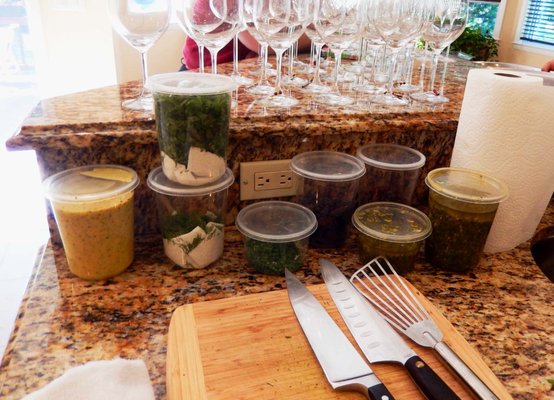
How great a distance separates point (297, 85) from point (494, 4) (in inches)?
158

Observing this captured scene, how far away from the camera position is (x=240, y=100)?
3.35 ft

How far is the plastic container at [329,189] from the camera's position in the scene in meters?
0.82

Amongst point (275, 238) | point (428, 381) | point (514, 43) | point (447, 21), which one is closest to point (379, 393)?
point (428, 381)

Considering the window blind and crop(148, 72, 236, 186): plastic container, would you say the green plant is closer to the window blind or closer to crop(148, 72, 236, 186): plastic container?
the window blind

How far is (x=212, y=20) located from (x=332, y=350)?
26.6 inches

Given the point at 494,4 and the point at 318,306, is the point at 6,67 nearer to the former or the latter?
the point at 494,4

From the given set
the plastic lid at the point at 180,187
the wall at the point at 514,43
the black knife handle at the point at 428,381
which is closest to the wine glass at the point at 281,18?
the plastic lid at the point at 180,187

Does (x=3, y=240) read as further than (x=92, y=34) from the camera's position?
No

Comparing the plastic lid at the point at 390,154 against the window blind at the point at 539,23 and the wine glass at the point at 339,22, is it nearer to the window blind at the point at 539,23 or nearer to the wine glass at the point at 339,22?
the wine glass at the point at 339,22

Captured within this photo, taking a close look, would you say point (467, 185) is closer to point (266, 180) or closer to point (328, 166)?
point (328, 166)

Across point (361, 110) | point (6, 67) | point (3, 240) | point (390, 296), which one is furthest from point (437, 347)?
point (6, 67)

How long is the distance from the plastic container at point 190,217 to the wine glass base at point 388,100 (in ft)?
1.52

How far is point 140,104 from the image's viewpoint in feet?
3.03

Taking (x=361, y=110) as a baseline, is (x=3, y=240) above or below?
below
